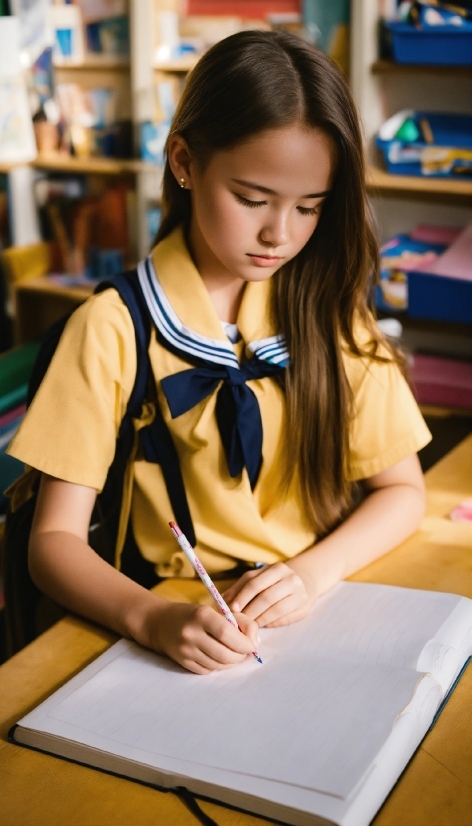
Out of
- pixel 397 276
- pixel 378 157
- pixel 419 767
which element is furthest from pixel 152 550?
pixel 378 157

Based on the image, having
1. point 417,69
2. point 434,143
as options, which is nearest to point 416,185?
point 434,143

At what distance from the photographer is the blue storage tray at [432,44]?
78.5 inches

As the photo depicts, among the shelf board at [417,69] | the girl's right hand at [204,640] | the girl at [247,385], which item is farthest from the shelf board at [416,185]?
the girl's right hand at [204,640]

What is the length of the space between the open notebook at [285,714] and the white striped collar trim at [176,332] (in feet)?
1.21

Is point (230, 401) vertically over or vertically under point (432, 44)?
under

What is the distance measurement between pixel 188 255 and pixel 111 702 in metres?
0.61

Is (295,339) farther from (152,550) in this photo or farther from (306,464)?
(152,550)

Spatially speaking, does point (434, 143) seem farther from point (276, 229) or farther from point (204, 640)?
point (204, 640)

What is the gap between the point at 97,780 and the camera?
84 cm

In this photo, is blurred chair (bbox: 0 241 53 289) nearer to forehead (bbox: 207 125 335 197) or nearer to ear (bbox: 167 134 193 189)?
ear (bbox: 167 134 193 189)

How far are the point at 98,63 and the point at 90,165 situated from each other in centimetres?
36

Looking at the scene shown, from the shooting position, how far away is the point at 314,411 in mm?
1273

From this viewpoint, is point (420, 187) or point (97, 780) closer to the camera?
point (97, 780)

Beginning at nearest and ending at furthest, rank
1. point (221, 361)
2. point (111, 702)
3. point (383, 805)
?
point (383, 805), point (111, 702), point (221, 361)
